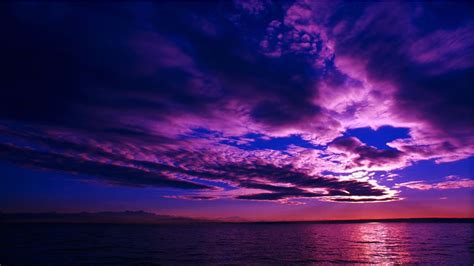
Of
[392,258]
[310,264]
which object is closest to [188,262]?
[310,264]

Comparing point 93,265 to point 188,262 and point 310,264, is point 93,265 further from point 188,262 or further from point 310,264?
point 310,264

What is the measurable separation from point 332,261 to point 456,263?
55.3 feet

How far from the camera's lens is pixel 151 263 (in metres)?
38.2

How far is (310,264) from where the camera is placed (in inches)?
1501

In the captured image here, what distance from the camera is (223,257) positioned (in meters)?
44.2

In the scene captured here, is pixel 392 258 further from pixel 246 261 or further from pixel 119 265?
pixel 119 265

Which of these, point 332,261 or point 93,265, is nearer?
point 93,265

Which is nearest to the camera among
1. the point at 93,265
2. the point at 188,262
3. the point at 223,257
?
the point at 93,265

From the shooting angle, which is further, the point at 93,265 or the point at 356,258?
the point at 356,258

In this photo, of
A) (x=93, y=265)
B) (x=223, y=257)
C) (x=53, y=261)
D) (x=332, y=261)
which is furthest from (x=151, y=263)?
(x=332, y=261)

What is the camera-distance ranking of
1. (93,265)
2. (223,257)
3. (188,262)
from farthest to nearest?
(223,257), (188,262), (93,265)

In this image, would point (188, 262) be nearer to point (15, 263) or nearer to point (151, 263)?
point (151, 263)

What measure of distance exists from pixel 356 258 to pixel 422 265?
363 inches

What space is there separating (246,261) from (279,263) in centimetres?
477
